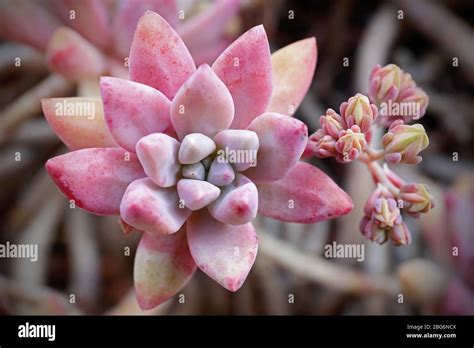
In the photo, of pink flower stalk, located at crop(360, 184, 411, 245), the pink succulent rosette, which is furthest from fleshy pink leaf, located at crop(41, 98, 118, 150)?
pink flower stalk, located at crop(360, 184, 411, 245)

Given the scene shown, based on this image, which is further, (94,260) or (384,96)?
(94,260)

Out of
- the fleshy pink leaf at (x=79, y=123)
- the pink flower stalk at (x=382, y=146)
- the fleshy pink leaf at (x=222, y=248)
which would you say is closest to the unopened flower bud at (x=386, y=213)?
the pink flower stalk at (x=382, y=146)

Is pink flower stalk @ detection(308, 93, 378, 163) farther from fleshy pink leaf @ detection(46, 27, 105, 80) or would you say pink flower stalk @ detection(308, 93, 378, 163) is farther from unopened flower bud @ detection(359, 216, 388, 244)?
fleshy pink leaf @ detection(46, 27, 105, 80)

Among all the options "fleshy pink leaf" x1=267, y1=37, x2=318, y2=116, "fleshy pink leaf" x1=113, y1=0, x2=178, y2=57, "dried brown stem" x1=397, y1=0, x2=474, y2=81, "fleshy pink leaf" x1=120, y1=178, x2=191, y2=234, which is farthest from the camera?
"dried brown stem" x1=397, y1=0, x2=474, y2=81

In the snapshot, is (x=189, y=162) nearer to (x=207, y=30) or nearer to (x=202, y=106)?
(x=202, y=106)

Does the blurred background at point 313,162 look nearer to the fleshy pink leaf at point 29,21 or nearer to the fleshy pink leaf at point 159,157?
the fleshy pink leaf at point 29,21

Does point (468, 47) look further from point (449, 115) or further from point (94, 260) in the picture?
point (94, 260)

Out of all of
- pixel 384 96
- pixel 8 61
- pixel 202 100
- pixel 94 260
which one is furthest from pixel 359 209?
pixel 8 61
